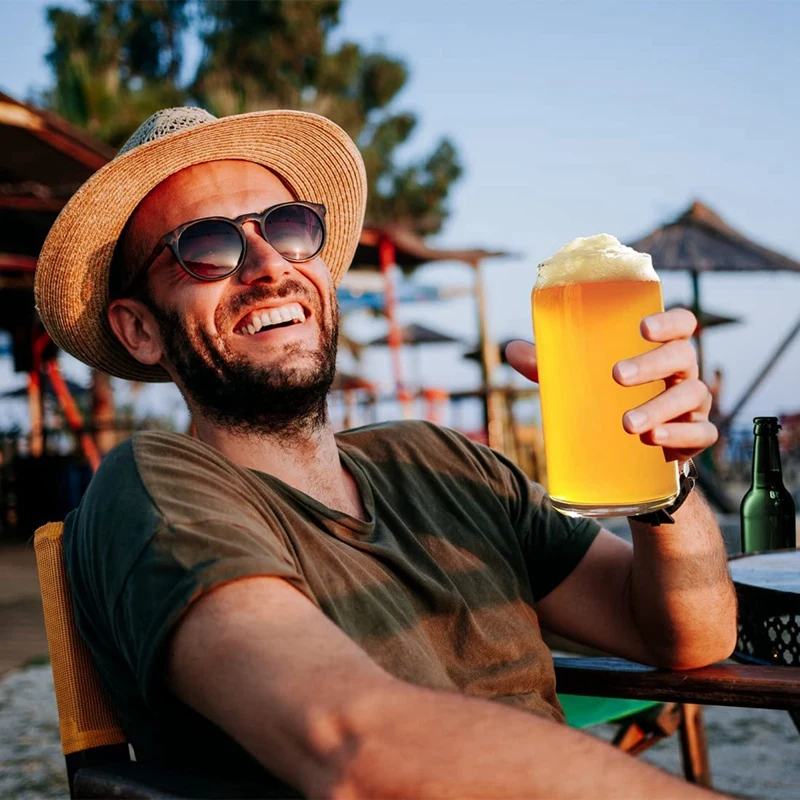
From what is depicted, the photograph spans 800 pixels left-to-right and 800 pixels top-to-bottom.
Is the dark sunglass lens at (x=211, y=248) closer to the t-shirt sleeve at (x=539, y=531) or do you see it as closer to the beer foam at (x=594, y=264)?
the t-shirt sleeve at (x=539, y=531)

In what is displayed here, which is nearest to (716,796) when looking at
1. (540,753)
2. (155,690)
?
(540,753)

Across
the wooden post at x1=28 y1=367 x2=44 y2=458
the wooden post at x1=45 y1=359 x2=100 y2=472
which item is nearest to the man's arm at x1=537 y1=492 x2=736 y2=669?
the wooden post at x1=45 y1=359 x2=100 y2=472

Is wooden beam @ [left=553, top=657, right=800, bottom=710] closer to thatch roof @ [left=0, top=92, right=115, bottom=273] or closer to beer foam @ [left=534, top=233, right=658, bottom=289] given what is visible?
beer foam @ [left=534, top=233, right=658, bottom=289]

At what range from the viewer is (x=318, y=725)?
1.00 metres

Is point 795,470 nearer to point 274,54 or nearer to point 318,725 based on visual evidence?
point 274,54

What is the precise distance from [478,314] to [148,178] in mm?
10193

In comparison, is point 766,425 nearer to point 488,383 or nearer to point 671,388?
point 671,388

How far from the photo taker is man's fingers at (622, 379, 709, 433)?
4.01 ft

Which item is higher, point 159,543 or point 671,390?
point 671,390

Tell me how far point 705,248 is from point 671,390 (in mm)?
9510

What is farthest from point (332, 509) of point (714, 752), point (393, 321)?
point (393, 321)

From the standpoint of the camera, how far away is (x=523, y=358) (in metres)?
1.49

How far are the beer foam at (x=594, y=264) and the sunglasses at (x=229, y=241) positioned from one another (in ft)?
2.38

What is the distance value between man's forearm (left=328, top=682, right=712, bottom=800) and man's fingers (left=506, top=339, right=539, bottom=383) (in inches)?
24.2
